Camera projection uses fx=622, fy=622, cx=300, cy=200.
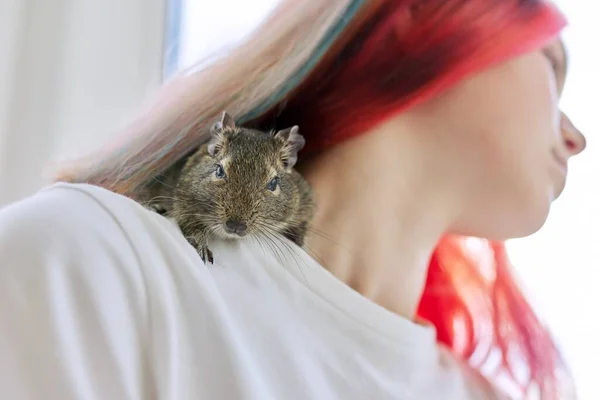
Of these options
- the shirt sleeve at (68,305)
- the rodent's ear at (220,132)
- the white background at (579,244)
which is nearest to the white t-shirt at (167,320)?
the shirt sleeve at (68,305)

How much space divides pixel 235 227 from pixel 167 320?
0.62ft

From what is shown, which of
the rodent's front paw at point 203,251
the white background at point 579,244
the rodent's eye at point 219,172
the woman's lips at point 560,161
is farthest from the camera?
the white background at point 579,244

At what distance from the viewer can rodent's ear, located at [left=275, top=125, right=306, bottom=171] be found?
0.79 metres

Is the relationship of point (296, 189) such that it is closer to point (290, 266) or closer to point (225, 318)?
point (290, 266)

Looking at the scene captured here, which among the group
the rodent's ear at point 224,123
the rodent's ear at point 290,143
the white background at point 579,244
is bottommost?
the white background at point 579,244

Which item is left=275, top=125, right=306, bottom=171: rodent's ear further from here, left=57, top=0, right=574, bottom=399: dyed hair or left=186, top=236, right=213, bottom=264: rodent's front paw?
left=186, top=236, right=213, bottom=264: rodent's front paw

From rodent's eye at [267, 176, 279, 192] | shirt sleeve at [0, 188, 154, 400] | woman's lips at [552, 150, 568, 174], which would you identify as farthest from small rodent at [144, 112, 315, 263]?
woman's lips at [552, 150, 568, 174]

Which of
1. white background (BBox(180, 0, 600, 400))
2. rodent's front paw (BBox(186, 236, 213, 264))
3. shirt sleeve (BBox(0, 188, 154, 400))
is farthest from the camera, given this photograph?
white background (BBox(180, 0, 600, 400))

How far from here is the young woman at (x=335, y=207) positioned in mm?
536

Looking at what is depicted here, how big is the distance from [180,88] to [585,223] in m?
0.85

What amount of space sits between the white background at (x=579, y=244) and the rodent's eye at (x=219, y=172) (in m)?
0.48

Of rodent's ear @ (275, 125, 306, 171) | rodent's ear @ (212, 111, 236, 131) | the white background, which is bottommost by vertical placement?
the white background

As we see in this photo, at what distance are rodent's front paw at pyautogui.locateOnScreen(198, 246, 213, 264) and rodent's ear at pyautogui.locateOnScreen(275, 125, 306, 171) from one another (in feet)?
0.61

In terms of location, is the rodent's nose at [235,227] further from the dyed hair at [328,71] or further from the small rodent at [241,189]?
the dyed hair at [328,71]
